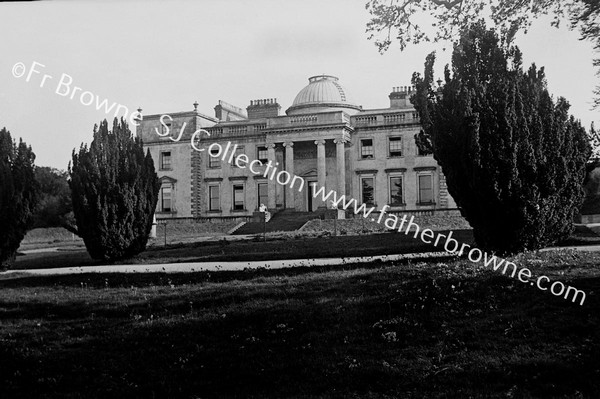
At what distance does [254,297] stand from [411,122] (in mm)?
26005

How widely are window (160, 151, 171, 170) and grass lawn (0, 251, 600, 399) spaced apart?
28.9 meters

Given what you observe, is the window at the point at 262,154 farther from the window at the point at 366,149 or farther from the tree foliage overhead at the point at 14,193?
the tree foliage overhead at the point at 14,193

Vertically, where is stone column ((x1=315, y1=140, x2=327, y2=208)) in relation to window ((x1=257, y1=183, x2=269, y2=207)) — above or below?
above

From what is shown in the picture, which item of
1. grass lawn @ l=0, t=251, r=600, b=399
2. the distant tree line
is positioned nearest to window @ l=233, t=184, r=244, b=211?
the distant tree line

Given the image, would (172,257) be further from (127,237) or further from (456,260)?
(456,260)

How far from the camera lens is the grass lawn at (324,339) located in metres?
6.27

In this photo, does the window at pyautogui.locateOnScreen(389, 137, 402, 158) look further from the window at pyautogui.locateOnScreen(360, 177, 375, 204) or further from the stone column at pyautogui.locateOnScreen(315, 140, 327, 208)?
the stone column at pyautogui.locateOnScreen(315, 140, 327, 208)

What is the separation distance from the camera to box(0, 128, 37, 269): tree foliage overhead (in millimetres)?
15159

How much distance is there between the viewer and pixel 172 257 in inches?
688

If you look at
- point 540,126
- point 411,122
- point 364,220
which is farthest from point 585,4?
point 411,122

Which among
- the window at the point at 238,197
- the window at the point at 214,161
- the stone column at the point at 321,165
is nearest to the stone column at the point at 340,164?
the stone column at the point at 321,165

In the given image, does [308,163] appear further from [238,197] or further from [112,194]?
[112,194]

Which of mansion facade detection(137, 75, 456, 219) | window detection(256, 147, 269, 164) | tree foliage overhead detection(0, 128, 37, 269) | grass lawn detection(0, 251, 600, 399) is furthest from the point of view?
window detection(256, 147, 269, 164)

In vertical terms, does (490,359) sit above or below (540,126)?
below
